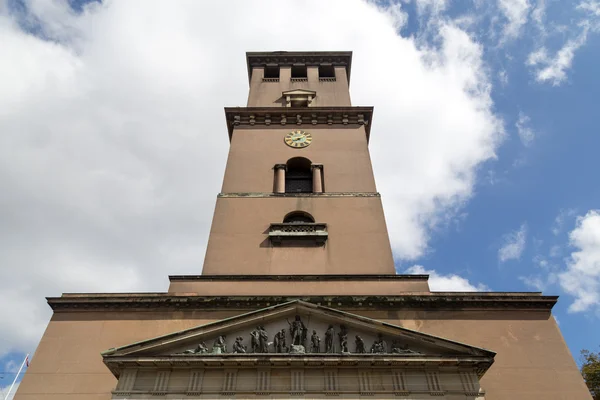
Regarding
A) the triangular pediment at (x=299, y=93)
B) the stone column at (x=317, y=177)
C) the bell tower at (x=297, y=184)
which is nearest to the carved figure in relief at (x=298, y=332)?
the bell tower at (x=297, y=184)

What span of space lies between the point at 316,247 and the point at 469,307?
7.04 meters

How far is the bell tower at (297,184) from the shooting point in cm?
2189

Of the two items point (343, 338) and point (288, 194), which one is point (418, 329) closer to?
point (343, 338)

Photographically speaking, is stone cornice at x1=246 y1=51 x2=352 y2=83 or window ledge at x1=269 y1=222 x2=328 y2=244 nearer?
window ledge at x1=269 y1=222 x2=328 y2=244

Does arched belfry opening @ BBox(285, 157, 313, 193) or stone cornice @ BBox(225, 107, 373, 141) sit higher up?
stone cornice @ BBox(225, 107, 373, 141)

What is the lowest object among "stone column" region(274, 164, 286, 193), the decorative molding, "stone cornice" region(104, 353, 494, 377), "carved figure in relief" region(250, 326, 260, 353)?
"stone cornice" region(104, 353, 494, 377)

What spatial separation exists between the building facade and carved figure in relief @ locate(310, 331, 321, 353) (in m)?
0.05

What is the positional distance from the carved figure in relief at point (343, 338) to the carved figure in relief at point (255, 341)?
2712 millimetres

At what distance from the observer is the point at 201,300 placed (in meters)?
18.8

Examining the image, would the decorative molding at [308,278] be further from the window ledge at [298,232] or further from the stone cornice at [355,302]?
the window ledge at [298,232]

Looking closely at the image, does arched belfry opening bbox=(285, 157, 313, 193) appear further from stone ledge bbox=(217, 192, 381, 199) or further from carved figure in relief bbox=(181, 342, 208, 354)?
carved figure in relief bbox=(181, 342, 208, 354)

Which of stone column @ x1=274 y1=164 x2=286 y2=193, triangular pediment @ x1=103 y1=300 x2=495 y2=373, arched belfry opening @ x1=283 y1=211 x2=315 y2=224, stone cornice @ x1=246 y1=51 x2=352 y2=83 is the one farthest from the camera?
stone cornice @ x1=246 y1=51 x2=352 y2=83

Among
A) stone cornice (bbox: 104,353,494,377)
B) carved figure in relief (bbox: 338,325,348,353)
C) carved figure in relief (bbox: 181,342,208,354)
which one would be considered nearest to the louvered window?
carved figure in relief (bbox: 338,325,348,353)

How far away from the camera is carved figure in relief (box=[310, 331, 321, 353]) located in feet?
51.7
